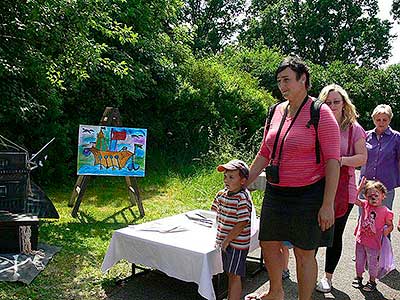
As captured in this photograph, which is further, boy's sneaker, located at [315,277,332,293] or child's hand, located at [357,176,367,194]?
child's hand, located at [357,176,367,194]

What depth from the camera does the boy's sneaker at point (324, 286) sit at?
12.9 feet

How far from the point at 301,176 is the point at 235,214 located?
2.29ft

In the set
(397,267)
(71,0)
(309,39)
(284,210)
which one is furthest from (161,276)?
(309,39)

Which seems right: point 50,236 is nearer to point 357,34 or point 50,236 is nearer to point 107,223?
point 107,223

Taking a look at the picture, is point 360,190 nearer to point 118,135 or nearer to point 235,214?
point 235,214

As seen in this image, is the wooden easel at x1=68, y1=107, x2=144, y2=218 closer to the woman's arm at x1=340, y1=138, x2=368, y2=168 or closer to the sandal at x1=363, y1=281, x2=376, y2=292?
the sandal at x1=363, y1=281, x2=376, y2=292

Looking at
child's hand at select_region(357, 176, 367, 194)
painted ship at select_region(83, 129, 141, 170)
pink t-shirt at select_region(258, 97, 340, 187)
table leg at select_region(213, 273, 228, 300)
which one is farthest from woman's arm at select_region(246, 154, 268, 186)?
painted ship at select_region(83, 129, 141, 170)

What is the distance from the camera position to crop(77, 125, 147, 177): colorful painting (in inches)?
250

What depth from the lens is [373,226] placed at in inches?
161

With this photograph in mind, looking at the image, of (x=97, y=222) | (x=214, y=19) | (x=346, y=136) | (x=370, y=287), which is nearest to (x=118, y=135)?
(x=97, y=222)

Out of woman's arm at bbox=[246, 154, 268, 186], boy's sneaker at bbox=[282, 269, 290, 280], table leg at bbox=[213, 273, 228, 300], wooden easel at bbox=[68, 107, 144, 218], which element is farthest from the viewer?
wooden easel at bbox=[68, 107, 144, 218]

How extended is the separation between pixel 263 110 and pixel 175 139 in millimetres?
2781

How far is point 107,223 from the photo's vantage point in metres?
6.09

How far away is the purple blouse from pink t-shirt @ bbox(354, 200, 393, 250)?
1.72 ft
